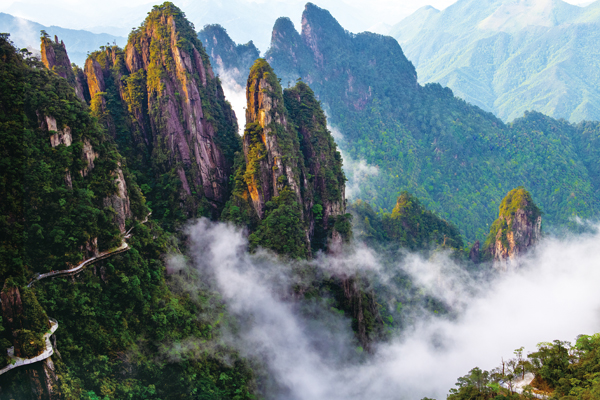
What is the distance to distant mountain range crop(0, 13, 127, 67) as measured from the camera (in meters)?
109

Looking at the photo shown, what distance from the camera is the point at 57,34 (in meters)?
131

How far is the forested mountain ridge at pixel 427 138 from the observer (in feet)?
393

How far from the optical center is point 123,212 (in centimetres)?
4281

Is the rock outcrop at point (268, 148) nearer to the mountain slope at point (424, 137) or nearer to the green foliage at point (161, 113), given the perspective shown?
the green foliage at point (161, 113)

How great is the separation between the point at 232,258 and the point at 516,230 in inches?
2245

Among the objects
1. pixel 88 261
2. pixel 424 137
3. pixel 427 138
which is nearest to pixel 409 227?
pixel 427 138

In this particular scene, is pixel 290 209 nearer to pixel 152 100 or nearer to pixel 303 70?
pixel 152 100

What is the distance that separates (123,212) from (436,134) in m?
108

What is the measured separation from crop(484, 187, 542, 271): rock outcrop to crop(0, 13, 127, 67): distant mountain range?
8123cm

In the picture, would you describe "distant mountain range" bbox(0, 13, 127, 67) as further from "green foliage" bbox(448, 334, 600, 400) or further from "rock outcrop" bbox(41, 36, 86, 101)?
"green foliage" bbox(448, 334, 600, 400)

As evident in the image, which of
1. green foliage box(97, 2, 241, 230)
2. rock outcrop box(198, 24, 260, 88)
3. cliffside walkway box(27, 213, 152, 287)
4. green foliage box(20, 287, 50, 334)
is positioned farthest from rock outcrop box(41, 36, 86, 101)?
rock outcrop box(198, 24, 260, 88)

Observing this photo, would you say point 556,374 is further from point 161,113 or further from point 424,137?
point 424,137

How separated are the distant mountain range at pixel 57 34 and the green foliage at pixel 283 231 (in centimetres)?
5631

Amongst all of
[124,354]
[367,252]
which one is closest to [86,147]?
[124,354]
